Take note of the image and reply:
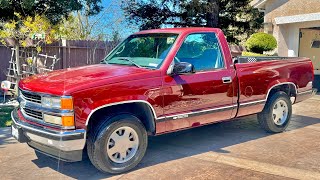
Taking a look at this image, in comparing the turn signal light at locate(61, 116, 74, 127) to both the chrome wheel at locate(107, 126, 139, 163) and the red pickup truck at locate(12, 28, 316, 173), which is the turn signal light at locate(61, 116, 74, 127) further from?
the chrome wheel at locate(107, 126, 139, 163)

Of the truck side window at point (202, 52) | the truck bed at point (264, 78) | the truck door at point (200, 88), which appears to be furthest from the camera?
the truck bed at point (264, 78)

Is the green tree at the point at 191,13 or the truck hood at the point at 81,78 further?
the green tree at the point at 191,13

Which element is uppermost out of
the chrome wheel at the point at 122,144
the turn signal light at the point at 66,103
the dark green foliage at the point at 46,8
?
the dark green foliage at the point at 46,8

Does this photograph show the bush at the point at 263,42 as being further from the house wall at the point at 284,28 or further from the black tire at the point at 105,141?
the black tire at the point at 105,141

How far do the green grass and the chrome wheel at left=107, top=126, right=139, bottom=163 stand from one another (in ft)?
12.5

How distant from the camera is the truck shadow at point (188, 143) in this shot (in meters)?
5.02

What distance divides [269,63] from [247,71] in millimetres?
725

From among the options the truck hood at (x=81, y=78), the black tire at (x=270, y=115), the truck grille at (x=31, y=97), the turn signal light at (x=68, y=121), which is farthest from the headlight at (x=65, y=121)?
the black tire at (x=270, y=115)

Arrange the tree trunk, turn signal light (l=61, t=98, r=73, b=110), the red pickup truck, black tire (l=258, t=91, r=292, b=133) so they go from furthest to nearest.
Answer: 1. the tree trunk
2. black tire (l=258, t=91, r=292, b=133)
3. the red pickup truck
4. turn signal light (l=61, t=98, r=73, b=110)

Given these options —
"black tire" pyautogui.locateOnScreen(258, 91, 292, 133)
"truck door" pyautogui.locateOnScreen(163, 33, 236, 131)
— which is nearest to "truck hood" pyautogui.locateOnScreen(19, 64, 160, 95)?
"truck door" pyautogui.locateOnScreen(163, 33, 236, 131)

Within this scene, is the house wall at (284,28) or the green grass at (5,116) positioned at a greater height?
the house wall at (284,28)

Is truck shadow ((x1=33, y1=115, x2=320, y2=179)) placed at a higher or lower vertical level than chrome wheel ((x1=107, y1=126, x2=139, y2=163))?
lower

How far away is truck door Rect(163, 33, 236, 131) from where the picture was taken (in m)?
5.11

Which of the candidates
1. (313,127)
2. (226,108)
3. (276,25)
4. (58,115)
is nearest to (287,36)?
(276,25)
